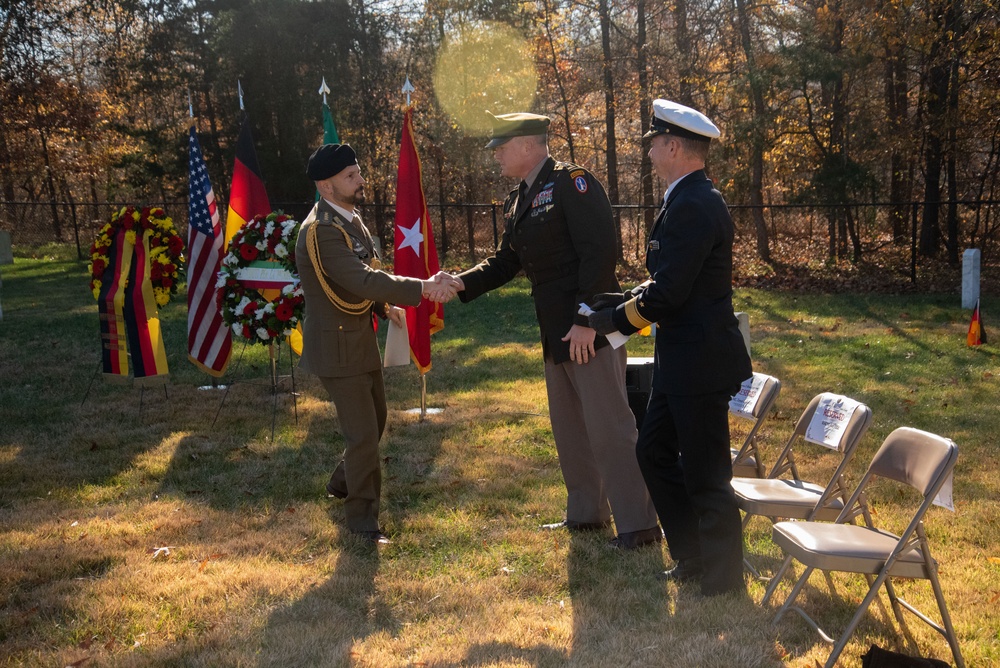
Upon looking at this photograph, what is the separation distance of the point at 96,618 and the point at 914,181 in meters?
18.9

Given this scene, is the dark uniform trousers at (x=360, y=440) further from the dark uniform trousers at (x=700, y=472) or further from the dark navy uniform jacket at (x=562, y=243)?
the dark uniform trousers at (x=700, y=472)

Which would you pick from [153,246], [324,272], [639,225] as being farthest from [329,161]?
[639,225]

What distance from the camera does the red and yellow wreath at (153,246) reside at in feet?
28.5

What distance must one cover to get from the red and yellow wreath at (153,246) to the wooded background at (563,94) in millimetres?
12636

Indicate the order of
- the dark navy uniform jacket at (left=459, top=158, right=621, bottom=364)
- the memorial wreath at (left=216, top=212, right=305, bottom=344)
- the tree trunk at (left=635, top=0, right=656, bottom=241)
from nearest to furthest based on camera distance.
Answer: the dark navy uniform jacket at (left=459, top=158, right=621, bottom=364) < the memorial wreath at (left=216, top=212, right=305, bottom=344) < the tree trunk at (left=635, top=0, right=656, bottom=241)

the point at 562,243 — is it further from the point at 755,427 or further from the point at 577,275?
the point at 755,427

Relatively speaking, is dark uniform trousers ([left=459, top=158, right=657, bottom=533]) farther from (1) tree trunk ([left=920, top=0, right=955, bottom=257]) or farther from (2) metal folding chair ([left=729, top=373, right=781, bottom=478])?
(1) tree trunk ([left=920, top=0, right=955, bottom=257])

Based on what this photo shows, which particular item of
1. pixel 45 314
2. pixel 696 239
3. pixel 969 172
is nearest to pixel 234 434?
pixel 696 239

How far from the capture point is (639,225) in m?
21.2

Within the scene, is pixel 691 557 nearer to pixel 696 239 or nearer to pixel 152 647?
pixel 696 239

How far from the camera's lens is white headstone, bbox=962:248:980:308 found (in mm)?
13366

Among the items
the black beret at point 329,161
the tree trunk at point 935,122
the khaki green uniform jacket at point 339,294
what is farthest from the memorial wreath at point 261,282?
the tree trunk at point 935,122

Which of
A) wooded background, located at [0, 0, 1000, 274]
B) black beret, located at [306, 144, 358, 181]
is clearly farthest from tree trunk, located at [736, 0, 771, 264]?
black beret, located at [306, 144, 358, 181]

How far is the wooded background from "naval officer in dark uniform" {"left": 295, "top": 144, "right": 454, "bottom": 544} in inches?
537
